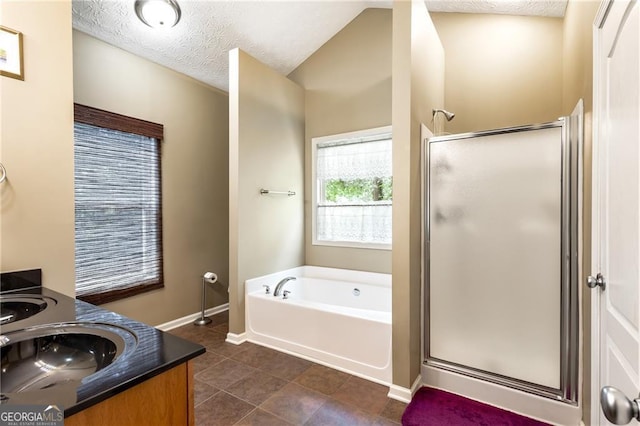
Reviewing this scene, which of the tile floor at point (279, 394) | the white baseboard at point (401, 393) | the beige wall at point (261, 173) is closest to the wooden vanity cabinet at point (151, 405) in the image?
the tile floor at point (279, 394)

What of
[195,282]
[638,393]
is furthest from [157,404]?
[195,282]

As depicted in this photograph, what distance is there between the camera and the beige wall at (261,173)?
3025 millimetres

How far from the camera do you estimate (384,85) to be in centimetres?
344

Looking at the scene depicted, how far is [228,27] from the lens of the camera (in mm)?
3037

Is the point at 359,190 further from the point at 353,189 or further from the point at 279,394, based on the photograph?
the point at 279,394

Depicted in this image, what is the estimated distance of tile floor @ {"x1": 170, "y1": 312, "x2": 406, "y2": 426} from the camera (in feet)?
6.38

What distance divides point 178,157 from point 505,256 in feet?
10.5

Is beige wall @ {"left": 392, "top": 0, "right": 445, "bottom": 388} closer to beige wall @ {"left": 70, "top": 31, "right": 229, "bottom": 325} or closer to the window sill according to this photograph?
the window sill

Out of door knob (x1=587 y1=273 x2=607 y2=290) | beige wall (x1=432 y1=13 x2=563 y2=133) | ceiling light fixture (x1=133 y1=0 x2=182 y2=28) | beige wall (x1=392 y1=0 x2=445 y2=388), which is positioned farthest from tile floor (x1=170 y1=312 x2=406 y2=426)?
ceiling light fixture (x1=133 y1=0 x2=182 y2=28)

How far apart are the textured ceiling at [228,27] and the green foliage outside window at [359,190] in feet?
5.40

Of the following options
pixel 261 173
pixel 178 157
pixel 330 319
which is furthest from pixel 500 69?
pixel 178 157

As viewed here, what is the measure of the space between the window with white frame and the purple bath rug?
1569 millimetres

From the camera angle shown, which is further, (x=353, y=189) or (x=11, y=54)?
(x=353, y=189)

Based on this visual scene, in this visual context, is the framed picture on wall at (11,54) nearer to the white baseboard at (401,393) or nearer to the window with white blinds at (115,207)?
the window with white blinds at (115,207)
